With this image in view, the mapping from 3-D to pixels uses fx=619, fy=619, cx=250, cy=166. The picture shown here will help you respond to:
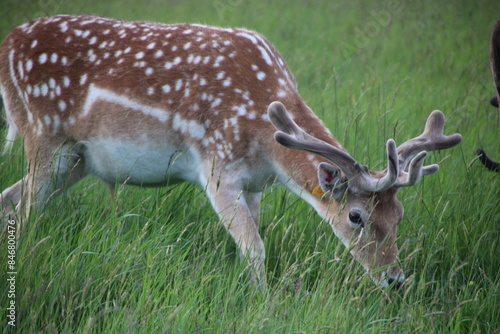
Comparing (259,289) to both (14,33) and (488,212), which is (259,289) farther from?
(14,33)

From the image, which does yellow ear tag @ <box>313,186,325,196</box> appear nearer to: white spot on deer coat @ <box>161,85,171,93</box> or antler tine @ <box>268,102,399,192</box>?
antler tine @ <box>268,102,399,192</box>

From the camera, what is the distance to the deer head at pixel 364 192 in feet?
11.0

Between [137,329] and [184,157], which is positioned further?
[184,157]

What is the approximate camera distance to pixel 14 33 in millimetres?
4289

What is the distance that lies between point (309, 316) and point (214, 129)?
56.2 inches

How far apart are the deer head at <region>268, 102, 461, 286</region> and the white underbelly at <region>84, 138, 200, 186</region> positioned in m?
0.78

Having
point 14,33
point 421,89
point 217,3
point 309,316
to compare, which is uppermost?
point 14,33

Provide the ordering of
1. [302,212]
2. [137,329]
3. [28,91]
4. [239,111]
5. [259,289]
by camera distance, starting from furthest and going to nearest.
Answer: [302,212], [28,91], [239,111], [259,289], [137,329]

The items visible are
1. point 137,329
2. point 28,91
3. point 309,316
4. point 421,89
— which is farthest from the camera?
A: point 421,89

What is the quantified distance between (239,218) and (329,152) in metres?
0.68

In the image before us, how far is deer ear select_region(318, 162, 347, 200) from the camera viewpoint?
3.44 m

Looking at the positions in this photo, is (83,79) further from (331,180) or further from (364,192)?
(364,192)

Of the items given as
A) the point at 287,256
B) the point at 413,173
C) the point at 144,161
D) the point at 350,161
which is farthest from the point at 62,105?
the point at 413,173

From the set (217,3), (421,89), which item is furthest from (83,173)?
(217,3)
